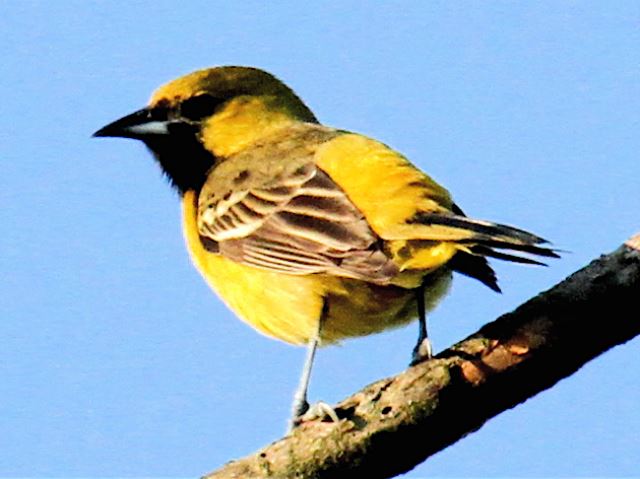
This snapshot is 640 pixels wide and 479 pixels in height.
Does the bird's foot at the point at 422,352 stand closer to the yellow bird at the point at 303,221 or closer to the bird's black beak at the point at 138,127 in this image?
the yellow bird at the point at 303,221

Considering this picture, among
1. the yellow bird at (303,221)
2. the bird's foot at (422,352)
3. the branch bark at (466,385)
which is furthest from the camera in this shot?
the yellow bird at (303,221)

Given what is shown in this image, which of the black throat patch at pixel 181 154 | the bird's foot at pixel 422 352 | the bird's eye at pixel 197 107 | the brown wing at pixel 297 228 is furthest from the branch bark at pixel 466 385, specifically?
the bird's eye at pixel 197 107

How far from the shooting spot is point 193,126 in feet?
22.5

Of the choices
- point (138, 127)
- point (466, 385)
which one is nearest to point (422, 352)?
point (466, 385)

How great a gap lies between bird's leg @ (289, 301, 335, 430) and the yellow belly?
3cm

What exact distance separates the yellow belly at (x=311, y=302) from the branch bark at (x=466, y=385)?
0.87 meters

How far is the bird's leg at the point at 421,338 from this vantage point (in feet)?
14.5

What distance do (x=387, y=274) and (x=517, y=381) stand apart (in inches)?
31.3

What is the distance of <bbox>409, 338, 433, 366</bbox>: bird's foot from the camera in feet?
14.3

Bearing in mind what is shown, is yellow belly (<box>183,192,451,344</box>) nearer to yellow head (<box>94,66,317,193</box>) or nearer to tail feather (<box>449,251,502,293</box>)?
tail feather (<box>449,251,502,293</box>)

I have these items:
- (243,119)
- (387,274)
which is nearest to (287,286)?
(387,274)

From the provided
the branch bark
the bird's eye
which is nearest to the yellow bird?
the bird's eye

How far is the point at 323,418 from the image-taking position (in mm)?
4125

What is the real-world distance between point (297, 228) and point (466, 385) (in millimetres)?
1586
